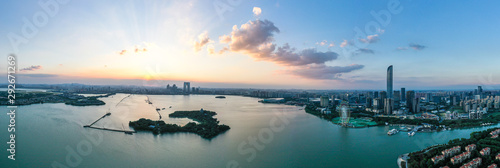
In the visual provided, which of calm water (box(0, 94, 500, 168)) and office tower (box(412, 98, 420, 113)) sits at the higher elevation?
office tower (box(412, 98, 420, 113))

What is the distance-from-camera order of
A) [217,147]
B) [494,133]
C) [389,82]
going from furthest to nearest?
1. [389,82]
2. [494,133]
3. [217,147]

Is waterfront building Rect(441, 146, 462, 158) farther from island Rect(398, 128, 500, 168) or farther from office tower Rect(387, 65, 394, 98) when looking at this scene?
office tower Rect(387, 65, 394, 98)

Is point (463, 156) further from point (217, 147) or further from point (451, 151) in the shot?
point (217, 147)

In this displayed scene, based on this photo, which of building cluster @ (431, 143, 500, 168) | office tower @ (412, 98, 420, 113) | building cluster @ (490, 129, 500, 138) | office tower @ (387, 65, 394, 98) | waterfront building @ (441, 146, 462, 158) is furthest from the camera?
office tower @ (387, 65, 394, 98)

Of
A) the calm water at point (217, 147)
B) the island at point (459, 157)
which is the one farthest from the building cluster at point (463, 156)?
the calm water at point (217, 147)

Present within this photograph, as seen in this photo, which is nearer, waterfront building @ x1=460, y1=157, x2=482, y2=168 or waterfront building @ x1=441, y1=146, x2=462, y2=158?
waterfront building @ x1=460, y1=157, x2=482, y2=168

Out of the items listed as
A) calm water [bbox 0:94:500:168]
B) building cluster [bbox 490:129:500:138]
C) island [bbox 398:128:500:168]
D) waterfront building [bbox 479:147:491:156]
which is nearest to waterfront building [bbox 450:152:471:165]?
island [bbox 398:128:500:168]

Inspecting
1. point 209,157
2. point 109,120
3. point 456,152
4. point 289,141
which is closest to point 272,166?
point 209,157

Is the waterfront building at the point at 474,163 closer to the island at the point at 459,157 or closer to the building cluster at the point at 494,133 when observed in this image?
the island at the point at 459,157

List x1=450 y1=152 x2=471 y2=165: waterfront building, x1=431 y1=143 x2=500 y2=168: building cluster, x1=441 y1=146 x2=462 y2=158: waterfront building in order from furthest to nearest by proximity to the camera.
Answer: x1=441 y1=146 x2=462 y2=158: waterfront building
x1=450 y1=152 x2=471 y2=165: waterfront building
x1=431 y1=143 x2=500 y2=168: building cluster

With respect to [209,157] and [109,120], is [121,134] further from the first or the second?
[209,157]

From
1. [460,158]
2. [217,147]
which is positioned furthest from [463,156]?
[217,147]
